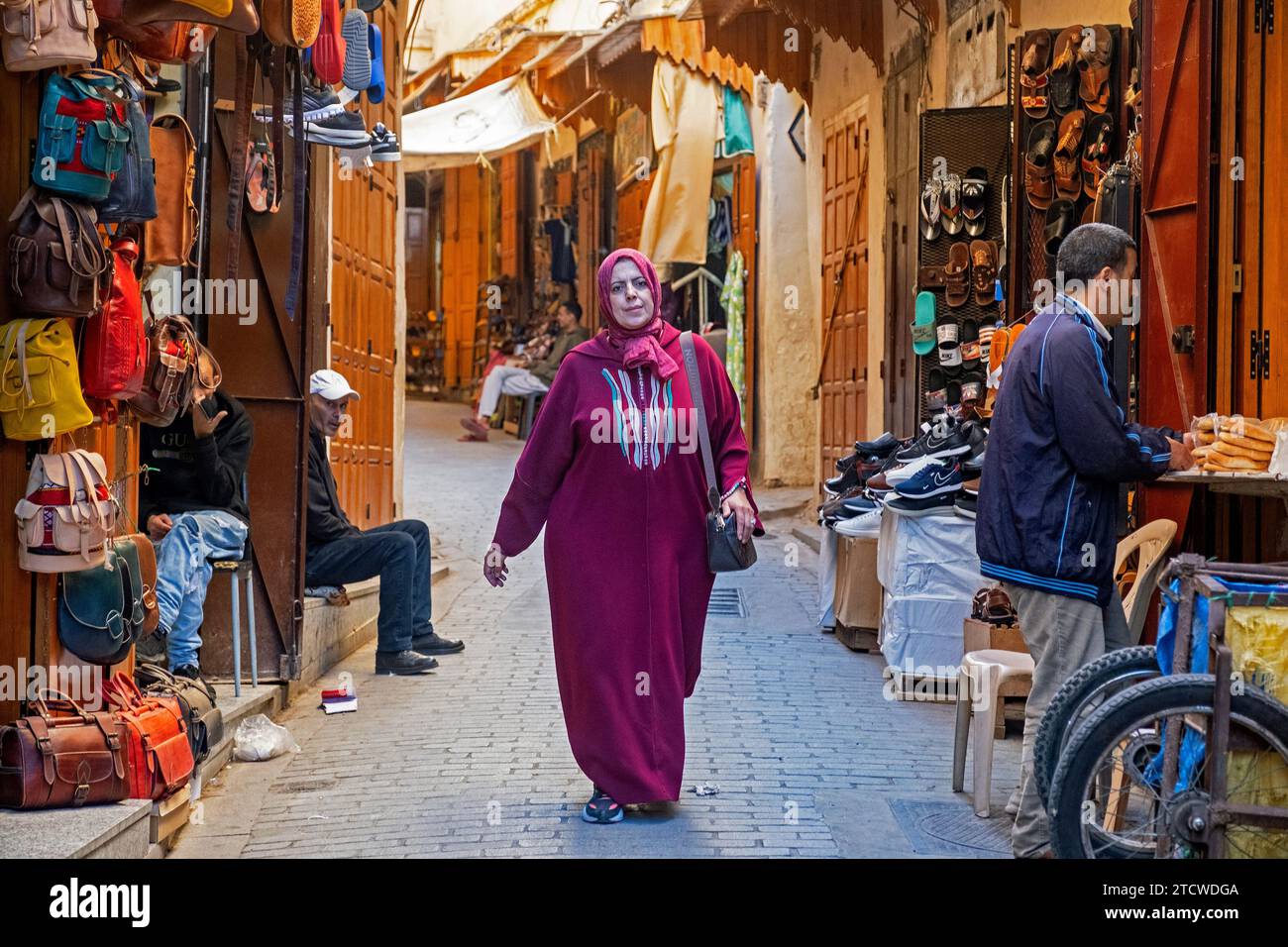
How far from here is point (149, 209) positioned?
15.3ft

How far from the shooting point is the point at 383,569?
8.20m

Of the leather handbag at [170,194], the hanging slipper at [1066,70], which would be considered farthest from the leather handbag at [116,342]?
the hanging slipper at [1066,70]

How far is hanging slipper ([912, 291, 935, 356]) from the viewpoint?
9.24m

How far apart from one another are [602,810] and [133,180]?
8.33 feet

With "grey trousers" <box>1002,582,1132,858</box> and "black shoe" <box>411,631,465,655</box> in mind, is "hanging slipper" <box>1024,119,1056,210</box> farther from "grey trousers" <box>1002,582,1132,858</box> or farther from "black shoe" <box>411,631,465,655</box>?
"black shoe" <box>411,631,465,655</box>

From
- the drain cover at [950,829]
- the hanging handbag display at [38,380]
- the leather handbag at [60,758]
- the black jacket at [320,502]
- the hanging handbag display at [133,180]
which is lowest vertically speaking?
the drain cover at [950,829]

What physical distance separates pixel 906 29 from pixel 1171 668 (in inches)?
338

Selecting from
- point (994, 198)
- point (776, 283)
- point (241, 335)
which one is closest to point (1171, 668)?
point (241, 335)

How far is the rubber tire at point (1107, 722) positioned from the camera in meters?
3.70

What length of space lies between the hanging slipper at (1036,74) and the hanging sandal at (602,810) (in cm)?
434

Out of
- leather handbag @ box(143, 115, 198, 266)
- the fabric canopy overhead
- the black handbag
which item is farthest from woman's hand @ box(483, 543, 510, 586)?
the fabric canopy overhead

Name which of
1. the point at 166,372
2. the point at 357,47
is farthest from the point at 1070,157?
the point at 166,372

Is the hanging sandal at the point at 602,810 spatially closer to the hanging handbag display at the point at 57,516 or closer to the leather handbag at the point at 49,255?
the hanging handbag display at the point at 57,516

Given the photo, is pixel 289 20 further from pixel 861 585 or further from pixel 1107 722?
pixel 861 585
